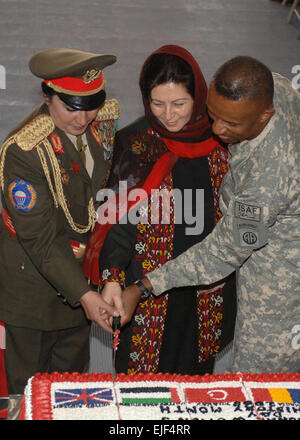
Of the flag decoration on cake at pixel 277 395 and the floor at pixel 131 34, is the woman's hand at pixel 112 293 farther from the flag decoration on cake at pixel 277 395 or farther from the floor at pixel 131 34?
the floor at pixel 131 34

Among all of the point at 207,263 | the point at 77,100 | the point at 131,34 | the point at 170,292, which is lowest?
the point at 131,34

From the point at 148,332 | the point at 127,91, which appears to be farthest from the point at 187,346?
the point at 127,91

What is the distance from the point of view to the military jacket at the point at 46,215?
2.76 m

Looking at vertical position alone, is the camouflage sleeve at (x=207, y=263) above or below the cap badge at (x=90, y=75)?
below

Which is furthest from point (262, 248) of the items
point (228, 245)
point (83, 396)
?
point (83, 396)

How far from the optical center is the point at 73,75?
275 centimetres

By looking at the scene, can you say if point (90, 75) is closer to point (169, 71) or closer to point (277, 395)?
point (169, 71)

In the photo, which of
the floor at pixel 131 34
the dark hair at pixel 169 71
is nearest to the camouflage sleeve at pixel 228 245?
the dark hair at pixel 169 71

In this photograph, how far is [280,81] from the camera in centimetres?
246

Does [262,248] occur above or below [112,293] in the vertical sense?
above

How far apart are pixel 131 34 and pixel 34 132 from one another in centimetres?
628

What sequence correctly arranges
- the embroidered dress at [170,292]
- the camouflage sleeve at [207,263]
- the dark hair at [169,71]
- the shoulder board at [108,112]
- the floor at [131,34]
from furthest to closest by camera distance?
the floor at [131,34], the shoulder board at [108,112], the embroidered dress at [170,292], the dark hair at [169,71], the camouflage sleeve at [207,263]

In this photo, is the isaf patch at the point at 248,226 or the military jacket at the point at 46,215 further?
the military jacket at the point at 46,215
